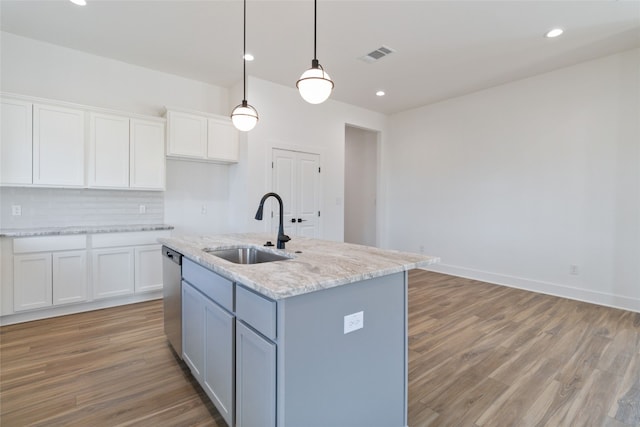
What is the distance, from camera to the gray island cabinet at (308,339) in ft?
3.97

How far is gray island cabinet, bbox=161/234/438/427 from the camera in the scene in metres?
1.21

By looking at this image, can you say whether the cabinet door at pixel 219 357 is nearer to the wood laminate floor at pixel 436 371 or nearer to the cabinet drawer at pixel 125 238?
the wood laminate floor at pixel 436 371

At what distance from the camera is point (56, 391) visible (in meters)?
2.01

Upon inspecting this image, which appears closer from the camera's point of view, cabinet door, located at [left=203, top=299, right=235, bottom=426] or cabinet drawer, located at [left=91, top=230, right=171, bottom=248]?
cabinet door, located at [left=203, top=299, right=235, bottom=426]

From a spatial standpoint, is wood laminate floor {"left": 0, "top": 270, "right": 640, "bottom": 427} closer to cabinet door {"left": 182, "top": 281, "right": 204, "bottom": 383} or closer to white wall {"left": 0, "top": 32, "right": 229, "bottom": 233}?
cabinet door {"left": 182, "top": 281, "right": 204, "bottom": 383}

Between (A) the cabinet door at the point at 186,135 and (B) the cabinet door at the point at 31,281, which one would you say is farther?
(A) the cabinet door at the point at 186,135

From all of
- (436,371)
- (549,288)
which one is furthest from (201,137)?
(549,288)

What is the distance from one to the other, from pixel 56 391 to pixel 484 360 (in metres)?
3.10

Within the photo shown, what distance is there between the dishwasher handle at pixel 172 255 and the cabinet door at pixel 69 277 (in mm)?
1543

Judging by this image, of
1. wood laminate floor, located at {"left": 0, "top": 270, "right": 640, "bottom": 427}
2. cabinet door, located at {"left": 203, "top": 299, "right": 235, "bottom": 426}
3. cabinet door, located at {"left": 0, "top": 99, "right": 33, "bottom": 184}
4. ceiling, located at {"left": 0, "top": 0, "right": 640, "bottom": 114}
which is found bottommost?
wood laminate floor, located at {"left": 0, "top": 270, "right": 640, "bottom": 427}

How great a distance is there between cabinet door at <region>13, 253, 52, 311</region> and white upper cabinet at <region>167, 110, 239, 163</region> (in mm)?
1752

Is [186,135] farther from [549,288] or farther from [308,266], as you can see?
[549,288]

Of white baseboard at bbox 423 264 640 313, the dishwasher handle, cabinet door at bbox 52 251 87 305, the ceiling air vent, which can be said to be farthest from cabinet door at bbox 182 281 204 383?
white baseboard at bbox 423 264 640 313

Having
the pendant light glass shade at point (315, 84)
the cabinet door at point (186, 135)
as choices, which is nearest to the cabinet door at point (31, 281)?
the cabinet door at point (186, 135)
